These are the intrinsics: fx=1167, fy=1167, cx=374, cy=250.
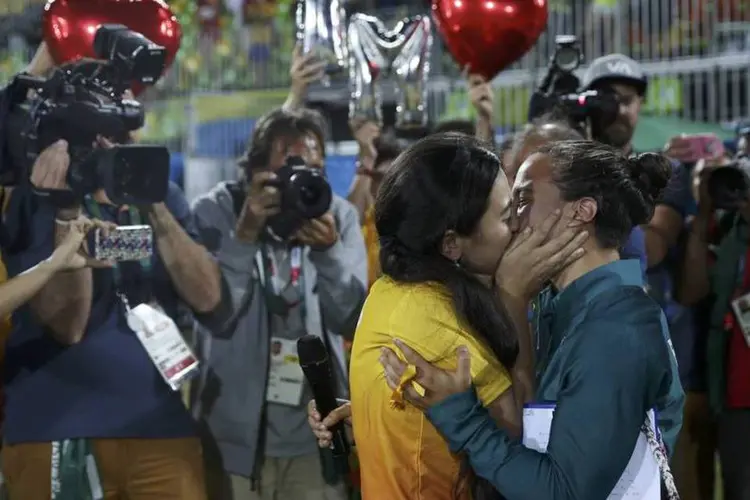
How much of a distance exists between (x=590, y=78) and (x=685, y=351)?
1.04 metres

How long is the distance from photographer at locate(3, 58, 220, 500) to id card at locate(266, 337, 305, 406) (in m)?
0.34

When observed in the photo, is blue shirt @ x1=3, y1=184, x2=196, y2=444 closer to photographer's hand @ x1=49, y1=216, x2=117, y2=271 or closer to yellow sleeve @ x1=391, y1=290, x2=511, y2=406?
photographer's hand @ x1=49, y1=216, x2=117, y2=271

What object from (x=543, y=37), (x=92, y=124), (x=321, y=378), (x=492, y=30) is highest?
(x=543, y=37)

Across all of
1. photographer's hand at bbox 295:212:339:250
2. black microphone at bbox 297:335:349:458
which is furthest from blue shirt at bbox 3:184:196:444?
black microphone at bbox 297:335:349:458

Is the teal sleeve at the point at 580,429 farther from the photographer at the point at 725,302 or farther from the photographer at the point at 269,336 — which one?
the photographer at the point at 725,302

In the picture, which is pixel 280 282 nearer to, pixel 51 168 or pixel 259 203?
pixel 259 203

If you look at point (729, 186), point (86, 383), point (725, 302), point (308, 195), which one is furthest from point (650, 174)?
point (725, 302)

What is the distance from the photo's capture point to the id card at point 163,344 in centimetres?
307

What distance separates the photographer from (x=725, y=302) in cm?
408

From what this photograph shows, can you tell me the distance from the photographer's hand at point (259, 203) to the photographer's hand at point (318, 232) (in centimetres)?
10

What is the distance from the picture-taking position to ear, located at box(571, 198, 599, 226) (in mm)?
1998

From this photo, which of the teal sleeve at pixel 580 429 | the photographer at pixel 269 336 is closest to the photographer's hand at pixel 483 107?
the photographer at pixel 269 336

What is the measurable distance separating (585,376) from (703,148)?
278 cm

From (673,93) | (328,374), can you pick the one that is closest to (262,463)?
(328,374)
